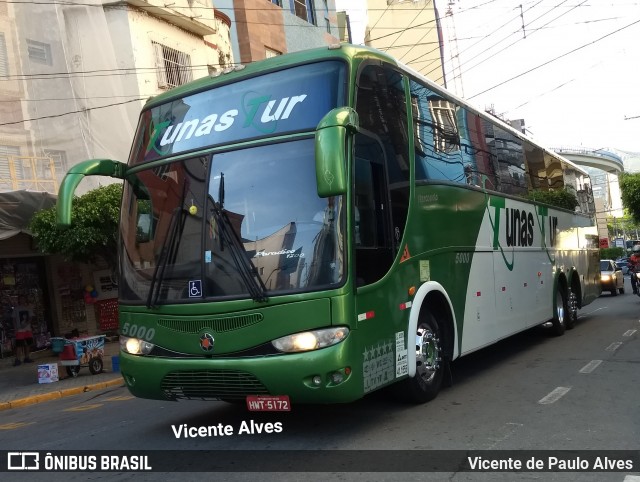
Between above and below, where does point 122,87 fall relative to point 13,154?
above

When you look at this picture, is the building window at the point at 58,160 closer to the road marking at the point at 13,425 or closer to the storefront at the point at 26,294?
→ the storefront at the point at 26,294

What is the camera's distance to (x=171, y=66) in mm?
21422

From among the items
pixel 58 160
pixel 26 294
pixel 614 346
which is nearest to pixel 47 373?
pixel 26 294

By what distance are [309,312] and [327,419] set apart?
5.70ft

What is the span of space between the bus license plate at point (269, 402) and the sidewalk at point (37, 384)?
307 inches

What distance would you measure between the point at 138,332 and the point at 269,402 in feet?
4.80

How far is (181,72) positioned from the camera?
2184 centimetres

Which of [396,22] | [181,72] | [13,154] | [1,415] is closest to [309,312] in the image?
[1,415]

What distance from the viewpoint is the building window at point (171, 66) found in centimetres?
2072

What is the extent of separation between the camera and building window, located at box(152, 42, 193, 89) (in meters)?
20.7

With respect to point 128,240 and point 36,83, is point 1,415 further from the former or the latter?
point 36,83

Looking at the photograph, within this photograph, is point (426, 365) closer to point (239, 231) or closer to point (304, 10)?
point (239, 231)

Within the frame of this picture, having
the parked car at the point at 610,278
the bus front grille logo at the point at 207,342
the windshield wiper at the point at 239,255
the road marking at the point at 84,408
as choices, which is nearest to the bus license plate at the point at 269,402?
the bus front grille logo at the point at 207,342

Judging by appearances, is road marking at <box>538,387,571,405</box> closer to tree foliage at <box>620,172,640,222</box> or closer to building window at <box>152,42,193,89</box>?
tree foliage at <box>620,172,640,222</box>
